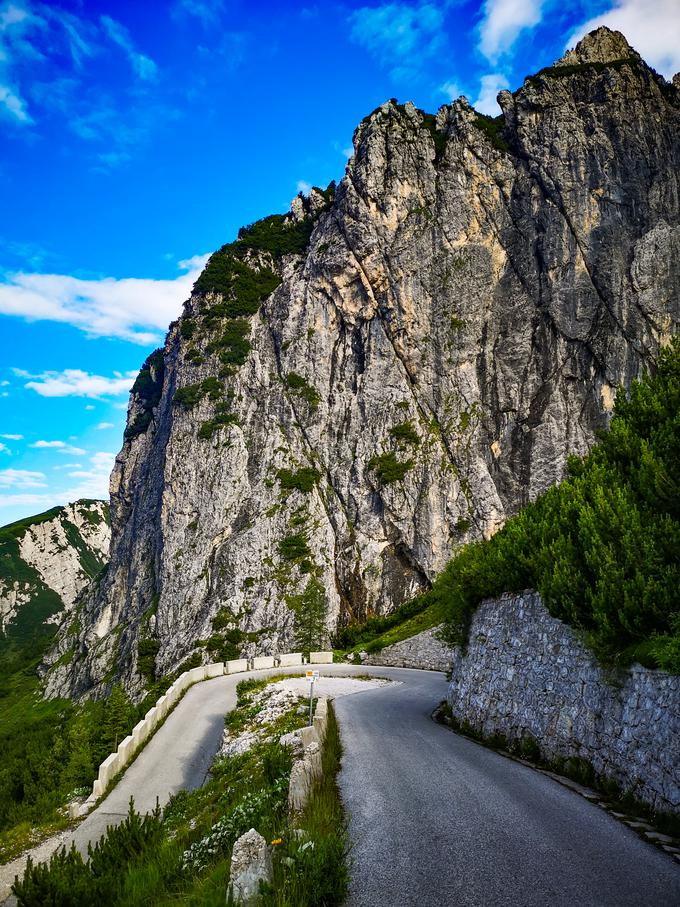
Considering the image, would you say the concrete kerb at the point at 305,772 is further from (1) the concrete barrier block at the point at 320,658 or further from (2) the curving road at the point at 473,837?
(1) the concrete barrier block at the point at 320,658

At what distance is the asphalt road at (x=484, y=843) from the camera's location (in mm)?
5668

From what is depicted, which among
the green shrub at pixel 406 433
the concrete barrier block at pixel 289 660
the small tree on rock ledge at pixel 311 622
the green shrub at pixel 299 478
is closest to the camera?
the concrete barrier block at pixel 289 660

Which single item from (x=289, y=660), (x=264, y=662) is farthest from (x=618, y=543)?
(x=289, y=660)

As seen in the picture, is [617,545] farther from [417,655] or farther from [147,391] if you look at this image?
[147,391]

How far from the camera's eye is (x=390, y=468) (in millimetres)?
72625

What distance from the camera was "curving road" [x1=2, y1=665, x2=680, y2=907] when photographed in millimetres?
5695

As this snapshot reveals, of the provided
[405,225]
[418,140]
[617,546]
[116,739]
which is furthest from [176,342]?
[617,546]

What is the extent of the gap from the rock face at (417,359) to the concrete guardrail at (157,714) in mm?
20233

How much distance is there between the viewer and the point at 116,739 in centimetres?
2127

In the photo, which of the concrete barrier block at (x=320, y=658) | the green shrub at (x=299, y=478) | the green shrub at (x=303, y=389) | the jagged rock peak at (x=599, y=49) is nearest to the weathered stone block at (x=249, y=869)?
the concrete barrier block at (x=320, y=658)

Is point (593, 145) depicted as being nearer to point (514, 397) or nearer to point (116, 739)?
point (514, 397)

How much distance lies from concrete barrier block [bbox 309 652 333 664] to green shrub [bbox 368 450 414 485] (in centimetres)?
3099

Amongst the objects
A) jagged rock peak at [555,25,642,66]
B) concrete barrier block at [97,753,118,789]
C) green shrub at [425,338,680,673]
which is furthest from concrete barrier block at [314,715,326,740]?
jagged rock peak at [555,25,642,66]

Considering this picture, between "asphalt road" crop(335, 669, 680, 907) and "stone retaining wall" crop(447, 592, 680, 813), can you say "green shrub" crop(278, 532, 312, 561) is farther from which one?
"asphalt road" crop(335, 669, 680, 907)
